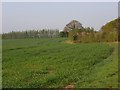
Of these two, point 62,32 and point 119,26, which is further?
point 62,32

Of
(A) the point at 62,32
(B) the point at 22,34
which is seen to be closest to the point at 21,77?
(A) the point at 62,32

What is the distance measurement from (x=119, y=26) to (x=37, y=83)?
193 feet

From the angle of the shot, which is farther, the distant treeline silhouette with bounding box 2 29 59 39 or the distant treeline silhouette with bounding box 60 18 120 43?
the distant treeline silhouette with bounding box 2 29 59 39

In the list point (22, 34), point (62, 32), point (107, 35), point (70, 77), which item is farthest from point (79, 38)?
point (22, 34)

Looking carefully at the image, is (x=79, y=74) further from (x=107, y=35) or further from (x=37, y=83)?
(x=107, y=35)

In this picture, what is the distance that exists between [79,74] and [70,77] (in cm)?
128

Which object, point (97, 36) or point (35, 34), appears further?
point (35, 34)

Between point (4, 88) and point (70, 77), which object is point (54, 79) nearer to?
point (70, 77)

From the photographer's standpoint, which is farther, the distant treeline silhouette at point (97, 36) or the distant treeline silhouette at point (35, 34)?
the distant treeline silhouette at point (35, 34)

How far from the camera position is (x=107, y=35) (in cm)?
6344

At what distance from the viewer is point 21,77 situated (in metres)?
16.1

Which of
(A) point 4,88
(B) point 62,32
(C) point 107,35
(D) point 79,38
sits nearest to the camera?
(A) point 4,88

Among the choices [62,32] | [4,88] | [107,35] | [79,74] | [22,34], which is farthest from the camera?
[22,34]

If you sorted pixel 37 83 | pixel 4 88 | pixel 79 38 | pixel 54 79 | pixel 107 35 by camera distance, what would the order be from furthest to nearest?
1. pixel 79 38
2. pixel 107 35
3. pixel 54 79
4. pixel 37 83
5. pixel 4 88
